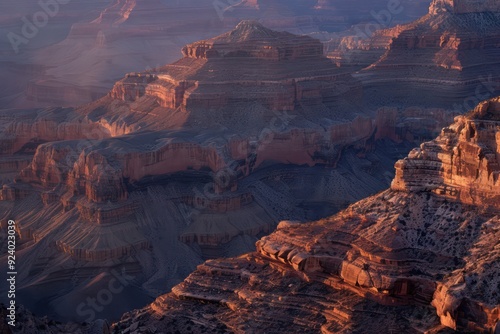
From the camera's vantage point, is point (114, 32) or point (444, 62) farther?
point (114, 32)

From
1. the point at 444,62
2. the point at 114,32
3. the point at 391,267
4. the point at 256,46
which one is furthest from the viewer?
the point at 114,32

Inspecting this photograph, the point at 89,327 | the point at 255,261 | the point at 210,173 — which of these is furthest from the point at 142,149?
the point at 255,261

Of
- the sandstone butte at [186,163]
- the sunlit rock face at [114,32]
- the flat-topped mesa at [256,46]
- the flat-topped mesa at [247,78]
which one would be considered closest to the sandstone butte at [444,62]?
the sandstone butte at [186,163]

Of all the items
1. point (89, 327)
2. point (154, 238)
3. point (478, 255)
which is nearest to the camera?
point (478, 255)

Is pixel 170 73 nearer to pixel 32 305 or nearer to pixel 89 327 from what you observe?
pixel 32 305

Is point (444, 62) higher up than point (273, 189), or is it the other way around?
point (444, 62)

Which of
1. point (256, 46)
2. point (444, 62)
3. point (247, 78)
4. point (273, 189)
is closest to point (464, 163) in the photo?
point (273, 189)

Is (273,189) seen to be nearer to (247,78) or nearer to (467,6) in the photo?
(247,78)

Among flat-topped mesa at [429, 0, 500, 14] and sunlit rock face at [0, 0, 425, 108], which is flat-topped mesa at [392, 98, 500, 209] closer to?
flat-topped mesa at [429, 0, 500, 14]
